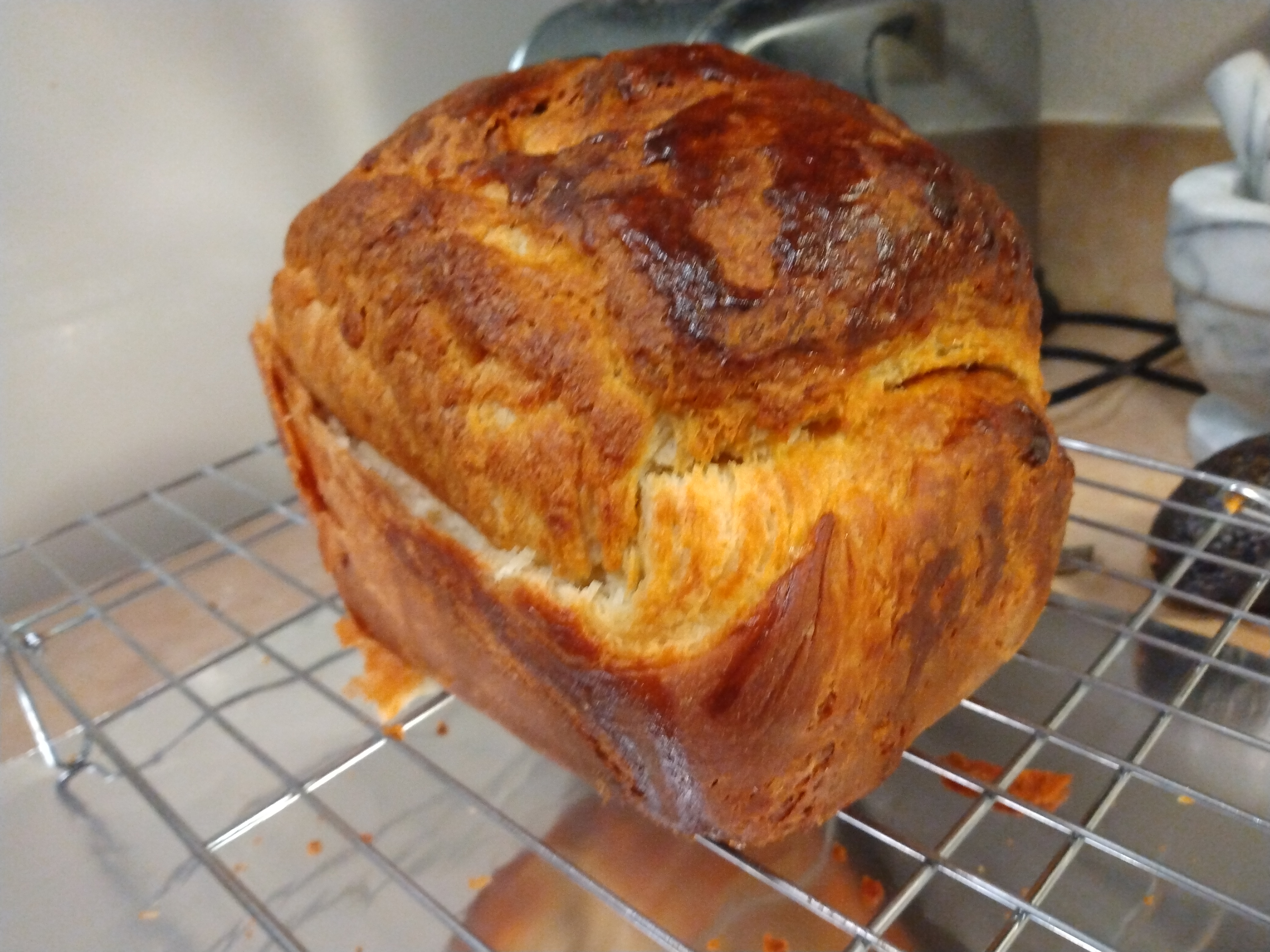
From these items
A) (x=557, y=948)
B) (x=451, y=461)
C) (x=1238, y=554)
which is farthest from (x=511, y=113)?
(x=1238, y=554)

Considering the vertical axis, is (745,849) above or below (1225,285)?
below

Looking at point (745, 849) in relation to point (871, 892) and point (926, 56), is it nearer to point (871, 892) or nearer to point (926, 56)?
point (871, 892)

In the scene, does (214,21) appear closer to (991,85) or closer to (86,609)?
(86,609)

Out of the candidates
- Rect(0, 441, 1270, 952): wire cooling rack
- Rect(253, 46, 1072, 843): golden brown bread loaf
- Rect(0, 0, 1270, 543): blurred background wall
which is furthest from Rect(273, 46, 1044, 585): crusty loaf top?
Rect(0, 0, 1270, 543): blurred background wall

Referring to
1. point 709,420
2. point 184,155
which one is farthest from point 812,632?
point 184,155

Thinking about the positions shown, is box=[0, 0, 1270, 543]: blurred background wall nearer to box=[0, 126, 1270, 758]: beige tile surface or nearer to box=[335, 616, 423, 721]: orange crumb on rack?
box=[0, 126, 1270, 758]: beige tile surface

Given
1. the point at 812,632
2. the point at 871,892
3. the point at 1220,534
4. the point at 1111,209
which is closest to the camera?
the point at 812,632
